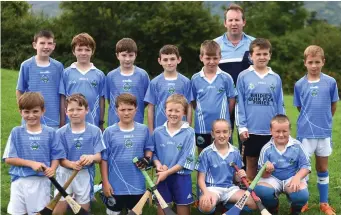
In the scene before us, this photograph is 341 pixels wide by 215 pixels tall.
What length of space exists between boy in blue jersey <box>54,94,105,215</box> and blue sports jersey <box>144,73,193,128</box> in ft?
3.01

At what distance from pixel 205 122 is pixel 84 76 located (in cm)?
153

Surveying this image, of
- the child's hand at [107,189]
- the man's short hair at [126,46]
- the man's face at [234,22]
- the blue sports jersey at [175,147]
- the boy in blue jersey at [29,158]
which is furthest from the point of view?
the man's face at [234,22]

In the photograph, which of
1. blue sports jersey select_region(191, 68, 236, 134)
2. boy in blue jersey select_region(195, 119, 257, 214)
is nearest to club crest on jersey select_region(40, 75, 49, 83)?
blue sports jersey select_region(191, 68, 236, 134)

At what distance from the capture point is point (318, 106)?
20.0 feet

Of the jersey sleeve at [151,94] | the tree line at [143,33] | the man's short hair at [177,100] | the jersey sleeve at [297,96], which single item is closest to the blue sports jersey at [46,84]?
the jersey sleeve at [151,94]

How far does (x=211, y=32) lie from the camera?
1253 inches

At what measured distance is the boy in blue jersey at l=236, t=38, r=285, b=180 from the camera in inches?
235

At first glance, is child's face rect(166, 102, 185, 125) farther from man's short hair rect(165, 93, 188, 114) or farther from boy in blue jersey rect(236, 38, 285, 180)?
boy in blue jersey rect(236, 38, 285, 180)

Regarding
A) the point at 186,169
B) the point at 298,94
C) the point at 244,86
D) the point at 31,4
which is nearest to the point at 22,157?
the point at 186,169

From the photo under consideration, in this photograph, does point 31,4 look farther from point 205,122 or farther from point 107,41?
point 205,122

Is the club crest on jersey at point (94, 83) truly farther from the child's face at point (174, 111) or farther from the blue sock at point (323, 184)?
the blue sock at point (323, 184)

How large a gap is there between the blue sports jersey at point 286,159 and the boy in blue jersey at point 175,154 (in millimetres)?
864

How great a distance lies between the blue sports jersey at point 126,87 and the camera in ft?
20.1

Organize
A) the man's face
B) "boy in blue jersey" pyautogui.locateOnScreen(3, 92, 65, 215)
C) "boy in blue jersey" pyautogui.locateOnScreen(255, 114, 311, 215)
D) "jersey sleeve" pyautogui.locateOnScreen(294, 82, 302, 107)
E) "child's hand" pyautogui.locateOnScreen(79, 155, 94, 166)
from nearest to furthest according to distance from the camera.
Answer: "boy in blue jersey" pyautogui.locateOnScreen(3, 92, 65, 215), "child's hand" pyautogui.locateOnScreen(79, 155, 94, 166), "boy in blue jersey" pyautogui.locateOnScreen(255, 114, 311, 215), "jersey sleeve" pyautogui.locateOnScreen(294, 82, 302, 107), the man's face
